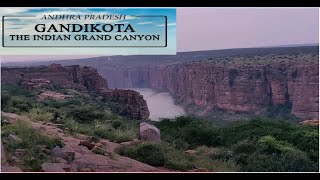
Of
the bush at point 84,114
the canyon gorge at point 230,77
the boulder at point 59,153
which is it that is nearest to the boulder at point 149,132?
the canyon gorge at point 230,77

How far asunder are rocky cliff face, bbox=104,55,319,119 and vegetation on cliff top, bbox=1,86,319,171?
33 cm

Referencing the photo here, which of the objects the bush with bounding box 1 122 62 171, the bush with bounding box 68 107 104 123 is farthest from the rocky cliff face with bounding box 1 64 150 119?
the bush with bounding box 1 122 62 171

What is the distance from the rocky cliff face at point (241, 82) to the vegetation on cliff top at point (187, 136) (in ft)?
1.09

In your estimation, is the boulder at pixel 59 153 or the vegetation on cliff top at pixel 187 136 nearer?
the boulder at pixel 59 153

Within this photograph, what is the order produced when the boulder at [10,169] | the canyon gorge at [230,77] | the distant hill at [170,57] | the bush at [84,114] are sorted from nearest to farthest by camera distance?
the boulder at [10,169] < the distant hill at [170,57] < the canyon gorge at [230,77] < the bush at [84,114]

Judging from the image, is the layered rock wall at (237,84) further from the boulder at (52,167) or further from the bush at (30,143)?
the boulder at (52,167)

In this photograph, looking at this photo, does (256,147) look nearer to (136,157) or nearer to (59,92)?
(136,157)

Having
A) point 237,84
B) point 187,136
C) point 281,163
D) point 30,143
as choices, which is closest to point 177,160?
point 187,136

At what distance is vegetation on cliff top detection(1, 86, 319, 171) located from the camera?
963 cm

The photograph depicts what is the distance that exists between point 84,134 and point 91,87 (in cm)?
74

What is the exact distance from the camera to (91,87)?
10.3 metres

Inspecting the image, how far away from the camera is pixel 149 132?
10.2 meters

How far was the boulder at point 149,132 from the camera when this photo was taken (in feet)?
33.0

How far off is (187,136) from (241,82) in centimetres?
124
